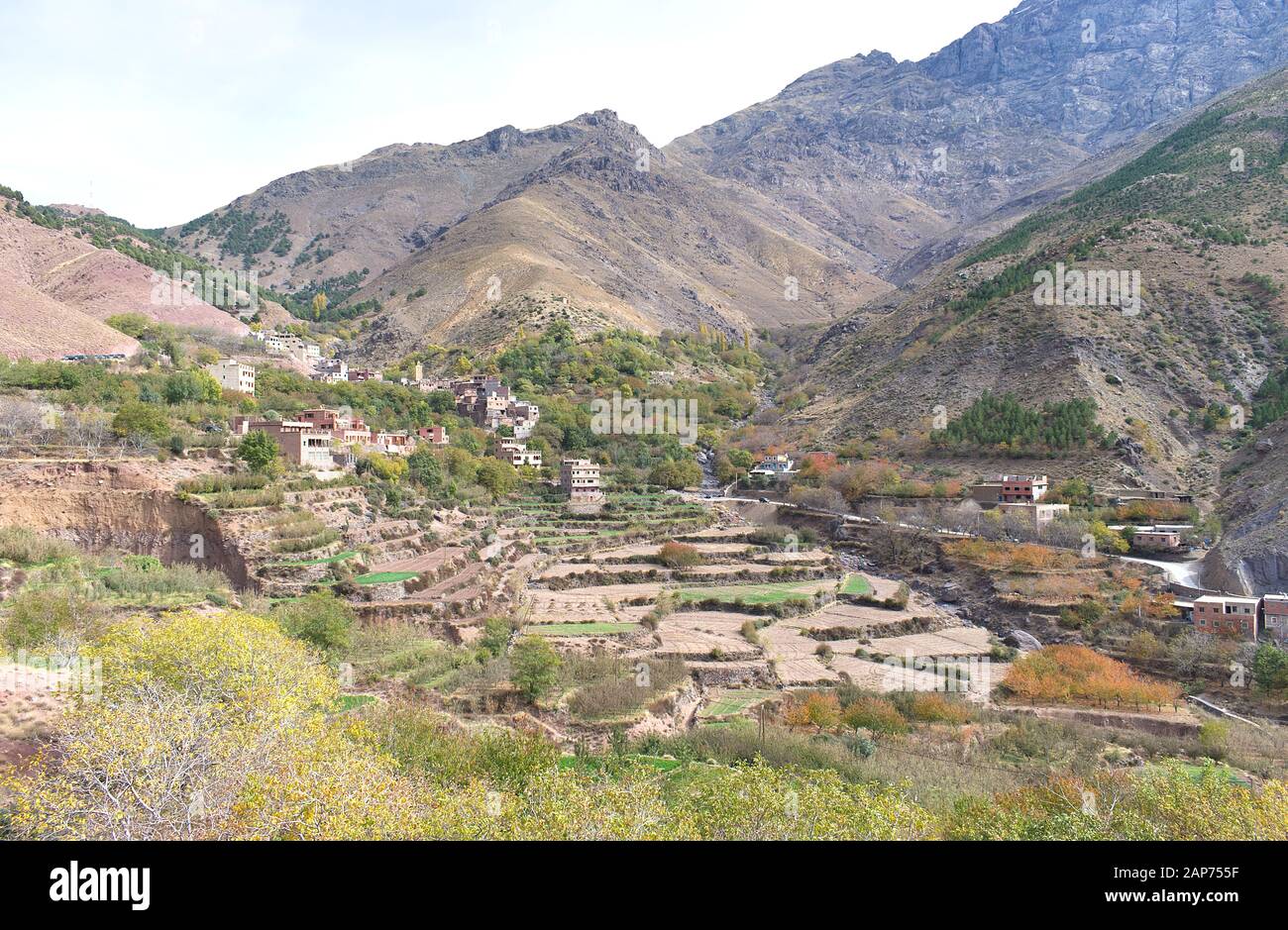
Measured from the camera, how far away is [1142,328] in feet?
173

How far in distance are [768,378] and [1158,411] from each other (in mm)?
51438

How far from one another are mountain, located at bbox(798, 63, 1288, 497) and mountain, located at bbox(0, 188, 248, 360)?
168ft

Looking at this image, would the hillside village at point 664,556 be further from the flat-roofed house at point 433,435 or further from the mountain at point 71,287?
the flat-roofed house at point 433,435

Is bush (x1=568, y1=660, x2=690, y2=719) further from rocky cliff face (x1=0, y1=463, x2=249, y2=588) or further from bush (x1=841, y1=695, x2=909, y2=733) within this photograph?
rocky cliff face (x1=0, y1=463, x2=249, y2=588)

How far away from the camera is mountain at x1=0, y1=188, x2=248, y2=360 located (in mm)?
44188

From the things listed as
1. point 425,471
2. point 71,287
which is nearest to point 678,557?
point 425,471

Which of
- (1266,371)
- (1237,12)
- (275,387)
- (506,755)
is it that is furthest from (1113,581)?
(1237,12)

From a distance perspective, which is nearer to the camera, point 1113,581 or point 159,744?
point 159,744

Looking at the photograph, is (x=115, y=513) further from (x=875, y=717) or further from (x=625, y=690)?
(x=875, y=717)

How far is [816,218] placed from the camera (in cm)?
19100

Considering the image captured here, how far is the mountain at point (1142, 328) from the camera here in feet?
153

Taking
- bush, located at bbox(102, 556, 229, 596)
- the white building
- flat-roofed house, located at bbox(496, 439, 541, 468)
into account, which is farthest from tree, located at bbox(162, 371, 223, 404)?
flat-roofed house, located at bbox(496, 439, 541, 468)
